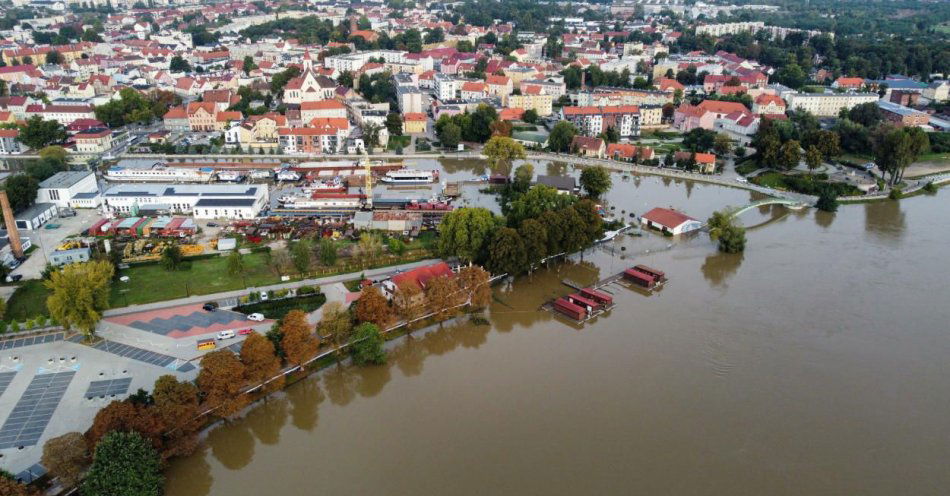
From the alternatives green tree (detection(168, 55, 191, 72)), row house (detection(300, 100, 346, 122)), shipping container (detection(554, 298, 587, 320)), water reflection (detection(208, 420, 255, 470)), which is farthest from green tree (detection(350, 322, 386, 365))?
green tree (detection(168, 55, 191, 72))

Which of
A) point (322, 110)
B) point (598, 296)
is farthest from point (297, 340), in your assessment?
point (322, 110)

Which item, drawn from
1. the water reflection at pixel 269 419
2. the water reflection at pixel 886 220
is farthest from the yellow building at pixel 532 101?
the water reflection at pixel 269 419

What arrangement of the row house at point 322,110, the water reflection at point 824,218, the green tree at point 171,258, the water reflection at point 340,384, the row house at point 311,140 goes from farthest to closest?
the row house at point 322,110, the row house at point 311,140, the water reflection at point 824,218, the green tree at point 171,258, the water reflection at point 340,384

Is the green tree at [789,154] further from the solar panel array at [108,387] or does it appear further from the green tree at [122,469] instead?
the green tree at [122,469]

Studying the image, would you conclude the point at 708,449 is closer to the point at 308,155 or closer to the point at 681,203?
the point at 681,203

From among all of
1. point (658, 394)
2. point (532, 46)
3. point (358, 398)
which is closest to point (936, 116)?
point (532, 46)

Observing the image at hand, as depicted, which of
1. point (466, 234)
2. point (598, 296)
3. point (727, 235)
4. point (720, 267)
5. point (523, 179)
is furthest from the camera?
point (523, 179)

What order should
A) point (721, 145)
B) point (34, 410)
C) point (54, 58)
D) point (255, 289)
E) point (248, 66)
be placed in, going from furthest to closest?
point (54, 58) < point (248, 66) < point (721, 145) < point (255, 289) < point (34, 410)

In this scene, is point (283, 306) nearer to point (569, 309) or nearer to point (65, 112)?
point (569, 309)
